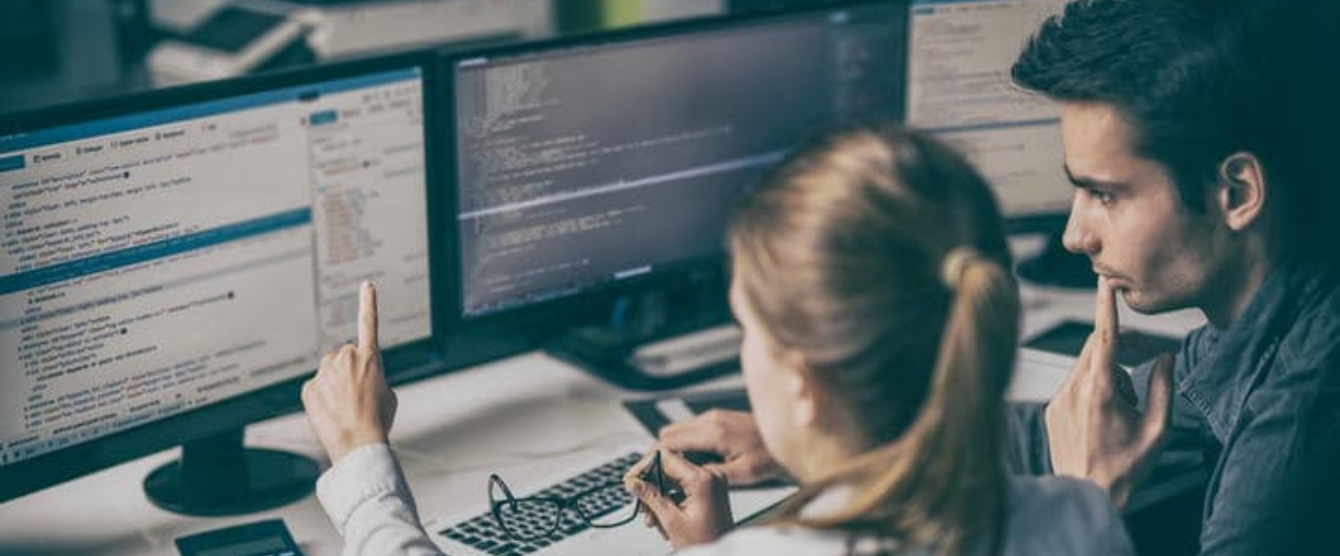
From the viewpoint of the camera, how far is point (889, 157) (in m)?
1.12

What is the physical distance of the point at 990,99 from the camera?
227 centimetres

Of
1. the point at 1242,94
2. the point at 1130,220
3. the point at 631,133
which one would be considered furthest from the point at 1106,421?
the point at 631,133

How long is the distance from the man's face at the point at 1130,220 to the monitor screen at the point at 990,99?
54 centimetres

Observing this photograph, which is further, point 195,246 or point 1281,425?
point 195,246

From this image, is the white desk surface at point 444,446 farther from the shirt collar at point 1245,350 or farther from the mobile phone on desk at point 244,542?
the shirt collar at point 1245,350

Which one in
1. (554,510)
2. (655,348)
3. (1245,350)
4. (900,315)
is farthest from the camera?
(655,348)

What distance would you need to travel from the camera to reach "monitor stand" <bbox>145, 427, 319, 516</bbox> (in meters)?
1.73

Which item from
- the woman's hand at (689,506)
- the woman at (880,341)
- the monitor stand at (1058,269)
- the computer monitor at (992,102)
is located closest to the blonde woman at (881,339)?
the woman at (880,341)

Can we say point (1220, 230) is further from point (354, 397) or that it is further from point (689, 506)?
point (354, 397)

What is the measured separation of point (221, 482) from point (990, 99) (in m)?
1.12

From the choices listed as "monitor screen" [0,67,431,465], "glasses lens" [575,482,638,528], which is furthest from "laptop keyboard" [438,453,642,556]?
"monitor screen" [0,67,431,465]

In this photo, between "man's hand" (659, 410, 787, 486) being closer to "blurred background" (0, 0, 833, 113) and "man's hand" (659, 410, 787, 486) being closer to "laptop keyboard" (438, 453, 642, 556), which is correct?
"laptop keyboard" (438, 453, 642, 556)

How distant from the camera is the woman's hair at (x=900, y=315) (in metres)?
1.09

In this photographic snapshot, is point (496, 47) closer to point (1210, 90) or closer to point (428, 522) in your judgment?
point (428, 522)
